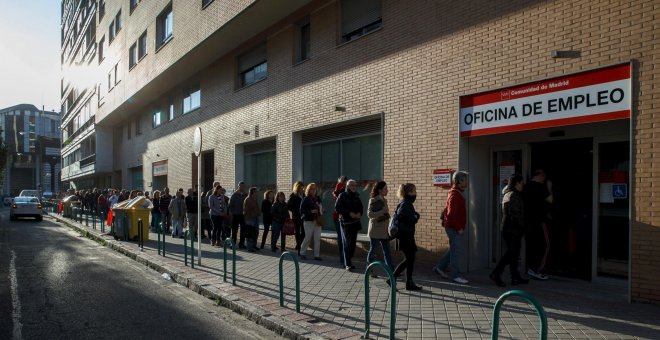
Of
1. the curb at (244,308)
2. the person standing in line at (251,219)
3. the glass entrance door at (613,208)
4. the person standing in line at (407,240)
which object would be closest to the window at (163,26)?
the person standing in line at (251,219)

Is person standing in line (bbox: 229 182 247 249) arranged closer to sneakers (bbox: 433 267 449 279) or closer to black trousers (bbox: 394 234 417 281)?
sneakers (bbox: 433 267 449 279)

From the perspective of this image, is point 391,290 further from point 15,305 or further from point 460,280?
point 15,305

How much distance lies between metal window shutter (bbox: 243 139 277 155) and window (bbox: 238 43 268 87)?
76.4 inches

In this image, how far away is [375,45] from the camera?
34.8 ft

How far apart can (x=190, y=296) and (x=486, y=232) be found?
204 inches

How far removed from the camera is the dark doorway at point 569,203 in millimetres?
7754

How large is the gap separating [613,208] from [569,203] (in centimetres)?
77

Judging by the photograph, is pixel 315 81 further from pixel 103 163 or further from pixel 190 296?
pixel 103 163

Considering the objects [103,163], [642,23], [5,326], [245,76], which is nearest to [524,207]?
[642,23]

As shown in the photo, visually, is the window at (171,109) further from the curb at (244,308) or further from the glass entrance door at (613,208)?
the glass entrance door at (613,208)

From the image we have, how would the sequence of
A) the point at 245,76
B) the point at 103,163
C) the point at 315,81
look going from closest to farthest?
1. the point at 315,81
2. the point at 245,76
3. the point at 103,163

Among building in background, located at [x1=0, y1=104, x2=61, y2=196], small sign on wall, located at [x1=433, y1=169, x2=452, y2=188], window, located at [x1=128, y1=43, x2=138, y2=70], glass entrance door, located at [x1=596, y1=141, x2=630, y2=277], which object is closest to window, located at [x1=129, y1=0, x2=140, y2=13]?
window, located at [x1=128, y1=43, x2=138, y2=70]

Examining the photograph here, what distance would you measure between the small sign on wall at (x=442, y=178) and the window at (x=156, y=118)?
720 inches

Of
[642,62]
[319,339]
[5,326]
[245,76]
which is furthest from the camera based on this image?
[245,76]
